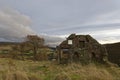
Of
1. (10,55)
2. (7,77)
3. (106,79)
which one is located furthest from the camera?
(10,55)

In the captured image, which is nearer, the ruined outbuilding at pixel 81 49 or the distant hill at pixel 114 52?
the ruined outbuilding at pixel 81 49

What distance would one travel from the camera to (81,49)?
40.9m

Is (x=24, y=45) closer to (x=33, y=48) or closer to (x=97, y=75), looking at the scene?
(x=33, y=48)

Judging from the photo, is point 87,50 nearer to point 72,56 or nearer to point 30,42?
point 72,56

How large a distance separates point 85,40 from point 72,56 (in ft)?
10.3

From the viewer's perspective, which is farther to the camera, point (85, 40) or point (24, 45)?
point (24, 45)

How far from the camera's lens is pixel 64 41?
4191 cm

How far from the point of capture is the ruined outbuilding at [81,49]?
39781mm

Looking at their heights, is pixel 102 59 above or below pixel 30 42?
below

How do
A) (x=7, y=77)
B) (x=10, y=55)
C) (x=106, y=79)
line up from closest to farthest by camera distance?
1. (x=7, y=77)
2. (x=106, y=79)
3. (x=10, y=55)

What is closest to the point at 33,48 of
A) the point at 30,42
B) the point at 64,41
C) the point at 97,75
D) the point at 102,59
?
the point at 30,42

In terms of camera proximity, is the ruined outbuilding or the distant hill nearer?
the ruined outbuilding

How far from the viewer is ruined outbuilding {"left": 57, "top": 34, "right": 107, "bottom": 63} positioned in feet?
131

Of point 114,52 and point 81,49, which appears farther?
point 114,52
